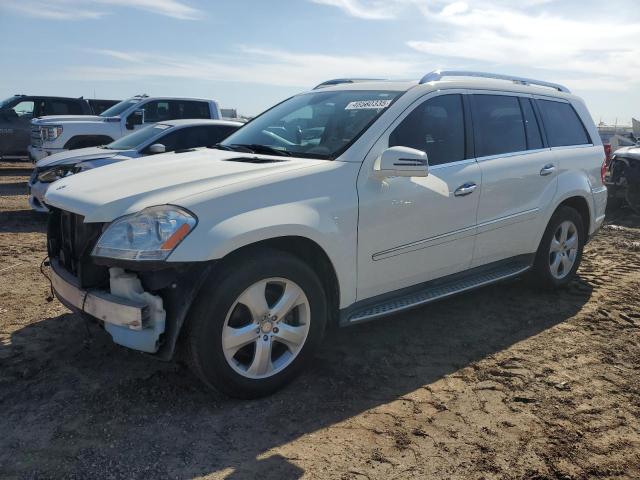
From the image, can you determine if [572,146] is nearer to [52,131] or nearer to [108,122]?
[108,122]

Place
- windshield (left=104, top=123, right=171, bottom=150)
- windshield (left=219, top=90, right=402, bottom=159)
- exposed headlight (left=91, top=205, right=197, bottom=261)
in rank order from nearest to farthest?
exposed headlight (left=91, top=205, right=197, bottom=261) < windshield (left=219, top=90, right=402, bottom=159) < windshield (left=104, top=123, right=171, bottom=150)

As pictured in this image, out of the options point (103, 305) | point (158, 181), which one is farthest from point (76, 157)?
point (103, 305)

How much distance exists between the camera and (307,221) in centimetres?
328

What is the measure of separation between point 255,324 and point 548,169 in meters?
3.10

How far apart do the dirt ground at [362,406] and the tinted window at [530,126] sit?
58.0 inches

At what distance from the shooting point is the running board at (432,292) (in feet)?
12.1

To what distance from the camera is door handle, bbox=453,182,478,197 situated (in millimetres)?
4125

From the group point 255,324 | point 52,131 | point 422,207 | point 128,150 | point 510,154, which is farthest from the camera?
point 52,131

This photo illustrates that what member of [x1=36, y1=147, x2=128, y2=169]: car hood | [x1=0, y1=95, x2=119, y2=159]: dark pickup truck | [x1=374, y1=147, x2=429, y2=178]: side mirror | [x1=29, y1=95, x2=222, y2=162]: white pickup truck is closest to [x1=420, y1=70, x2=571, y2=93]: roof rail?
[x1=374, y1=147, x2=429, y2=178]: side mirror

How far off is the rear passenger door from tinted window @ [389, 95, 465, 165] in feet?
0.67

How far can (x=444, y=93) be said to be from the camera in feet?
14.0

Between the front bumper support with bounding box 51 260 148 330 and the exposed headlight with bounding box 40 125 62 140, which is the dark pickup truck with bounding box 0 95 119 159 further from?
the front bumper support with bounding box 51 260 148 330

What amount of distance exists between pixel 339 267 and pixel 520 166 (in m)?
2.08

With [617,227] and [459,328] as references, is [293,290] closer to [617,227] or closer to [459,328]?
[459,328]
